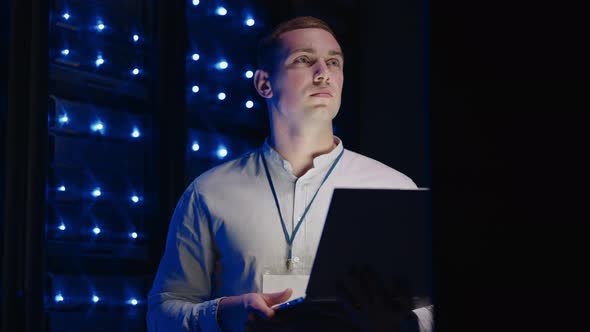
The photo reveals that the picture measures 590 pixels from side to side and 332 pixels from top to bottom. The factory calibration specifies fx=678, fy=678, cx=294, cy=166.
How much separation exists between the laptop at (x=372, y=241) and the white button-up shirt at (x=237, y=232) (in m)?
0.47

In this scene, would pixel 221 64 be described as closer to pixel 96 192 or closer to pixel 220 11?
pixel 220 11

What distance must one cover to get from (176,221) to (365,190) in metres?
0.87

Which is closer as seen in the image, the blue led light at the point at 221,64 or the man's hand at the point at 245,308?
the man's hand at the point at 245,308

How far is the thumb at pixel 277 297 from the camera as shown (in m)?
1.64

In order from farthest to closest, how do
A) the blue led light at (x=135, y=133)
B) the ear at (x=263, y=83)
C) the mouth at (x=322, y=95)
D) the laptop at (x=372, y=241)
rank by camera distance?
the blue led light at (x=135, y=133) → the ear at (x=263, y=83) → the mouth at (x=322, y=95) → the laptop at (x=372, y=241)

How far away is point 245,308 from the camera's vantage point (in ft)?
5.50

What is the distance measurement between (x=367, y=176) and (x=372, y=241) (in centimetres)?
73

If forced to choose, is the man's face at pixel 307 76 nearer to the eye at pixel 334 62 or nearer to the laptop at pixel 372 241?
the eye at pixel 334 62

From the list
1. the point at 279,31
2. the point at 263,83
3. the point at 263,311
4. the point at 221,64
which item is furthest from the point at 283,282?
the point at 221,64

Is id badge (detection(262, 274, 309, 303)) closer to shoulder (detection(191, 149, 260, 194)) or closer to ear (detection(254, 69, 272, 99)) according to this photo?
shoulder (detection(191, 149, 260, 194))

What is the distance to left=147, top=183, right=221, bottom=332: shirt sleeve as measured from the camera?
1.99 m

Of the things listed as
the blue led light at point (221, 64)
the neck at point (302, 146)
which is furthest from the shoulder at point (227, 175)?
the blue led light at point (221, 64)

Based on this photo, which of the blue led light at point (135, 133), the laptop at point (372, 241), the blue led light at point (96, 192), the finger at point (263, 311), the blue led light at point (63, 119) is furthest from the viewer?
the blue led light at point (135, 133)

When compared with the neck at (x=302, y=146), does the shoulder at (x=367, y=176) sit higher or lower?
lower
